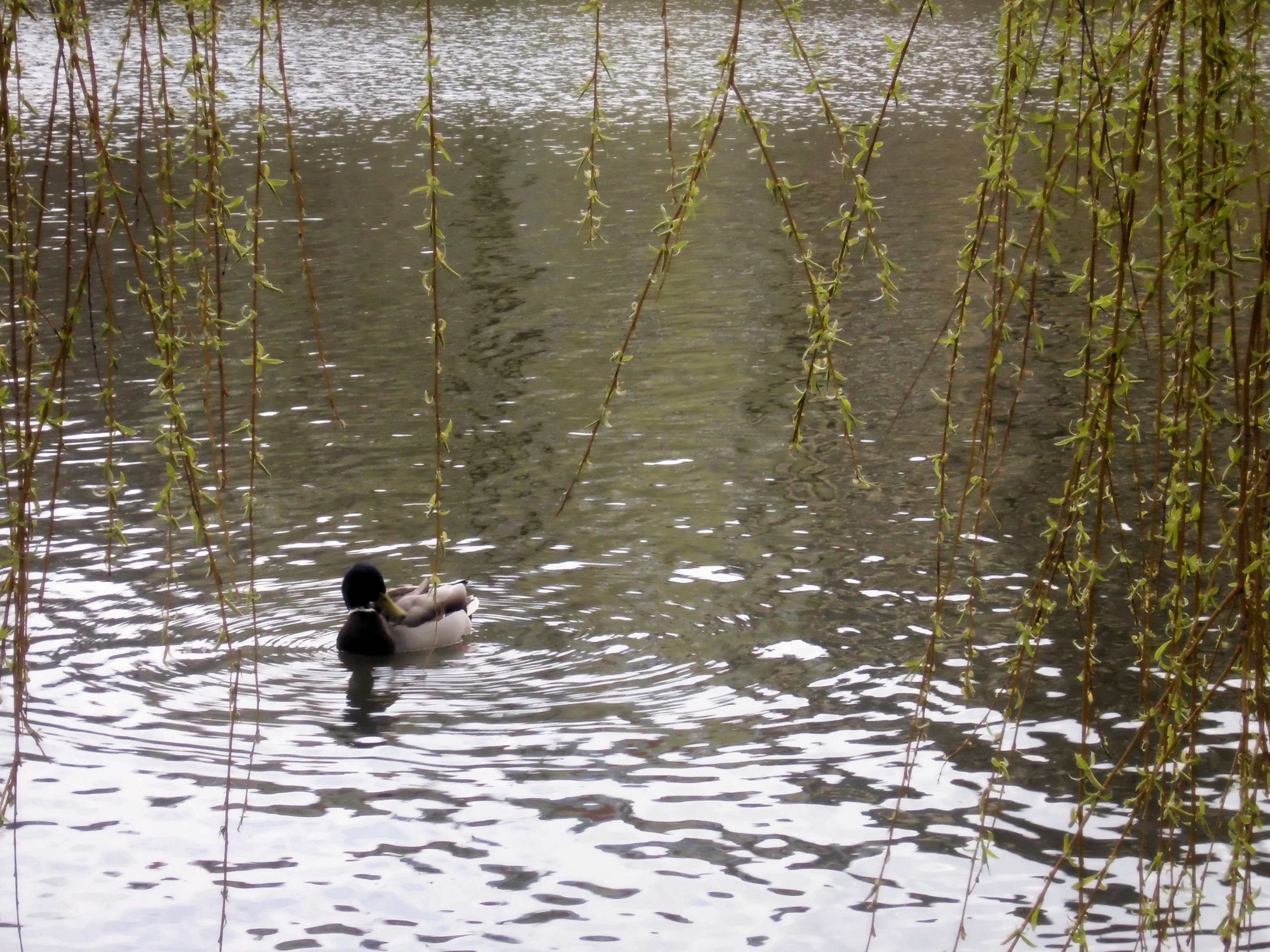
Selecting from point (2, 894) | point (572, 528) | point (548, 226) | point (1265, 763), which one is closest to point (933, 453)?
point (572, 528)

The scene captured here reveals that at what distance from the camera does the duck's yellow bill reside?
7.56m

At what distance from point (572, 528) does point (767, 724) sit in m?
2.69

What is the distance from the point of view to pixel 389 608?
25.1 ft

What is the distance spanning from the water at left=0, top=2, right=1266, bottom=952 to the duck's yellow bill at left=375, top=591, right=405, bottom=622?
0.80 ft

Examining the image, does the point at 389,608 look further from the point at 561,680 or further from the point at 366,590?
the point at 561,680

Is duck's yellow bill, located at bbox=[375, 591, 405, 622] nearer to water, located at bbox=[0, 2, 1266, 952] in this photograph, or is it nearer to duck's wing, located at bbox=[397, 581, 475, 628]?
duck's wing, located at bbox=[397, 581, 475, 628]

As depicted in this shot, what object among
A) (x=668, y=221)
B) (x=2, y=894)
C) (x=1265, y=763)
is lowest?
(x=2, y=894)

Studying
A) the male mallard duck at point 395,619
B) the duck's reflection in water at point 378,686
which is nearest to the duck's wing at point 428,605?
the male mallard duck at point 395,619

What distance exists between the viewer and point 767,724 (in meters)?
6.41

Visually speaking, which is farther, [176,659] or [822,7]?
[822,7]

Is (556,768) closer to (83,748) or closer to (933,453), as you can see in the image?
(83,748)

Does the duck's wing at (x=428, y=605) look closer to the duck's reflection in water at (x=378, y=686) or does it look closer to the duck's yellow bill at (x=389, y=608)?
the duck's yellow bill at (x=389, y=608)

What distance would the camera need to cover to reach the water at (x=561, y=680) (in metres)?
5.23

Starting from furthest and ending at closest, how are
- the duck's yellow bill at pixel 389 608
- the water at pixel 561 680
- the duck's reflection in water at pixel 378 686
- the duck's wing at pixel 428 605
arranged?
the duck's yellow bill at pixel 389 608 → the duck's wing at pixel 428 605 → the duck's reflection in water at pixel 378 686 → the water at pixel 561 680
